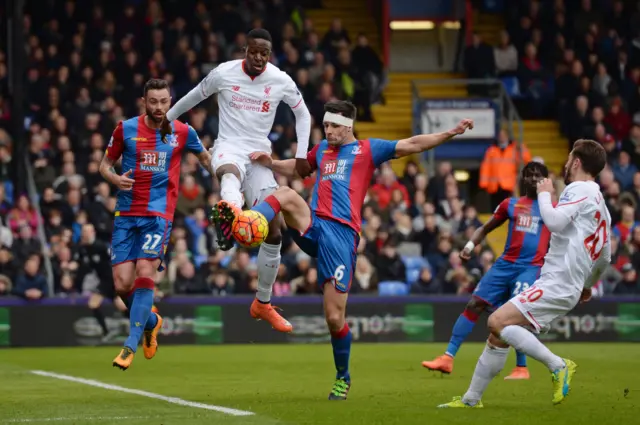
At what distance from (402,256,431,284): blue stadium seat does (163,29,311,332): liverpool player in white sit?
9.28 meters

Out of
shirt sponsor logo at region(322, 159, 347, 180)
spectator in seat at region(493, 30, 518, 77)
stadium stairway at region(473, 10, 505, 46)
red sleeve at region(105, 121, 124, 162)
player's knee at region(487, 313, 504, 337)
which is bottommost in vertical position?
player's knee at region(487, 313, 504, 337)

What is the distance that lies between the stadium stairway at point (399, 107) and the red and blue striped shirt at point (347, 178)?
45.7 feet

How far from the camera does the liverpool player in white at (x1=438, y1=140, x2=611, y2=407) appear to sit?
10336 millimetres

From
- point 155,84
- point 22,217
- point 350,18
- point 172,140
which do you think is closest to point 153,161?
point 172,140

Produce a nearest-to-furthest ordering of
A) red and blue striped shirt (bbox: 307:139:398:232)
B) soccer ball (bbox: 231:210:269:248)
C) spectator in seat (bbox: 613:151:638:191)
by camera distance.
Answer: soccer ball (bbox: 231:210:269:248) < red and blue striped shirt (bbox: 307:139:398:232) < spectator in seat (bbox: 613:151:638:191)

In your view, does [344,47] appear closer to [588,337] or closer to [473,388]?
[588,337]

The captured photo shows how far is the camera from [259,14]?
26797 mm

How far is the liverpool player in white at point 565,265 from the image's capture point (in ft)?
33.9

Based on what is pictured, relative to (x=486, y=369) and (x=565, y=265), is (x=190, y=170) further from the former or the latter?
(x=565, y=265)

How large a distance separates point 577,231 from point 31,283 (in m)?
11.6

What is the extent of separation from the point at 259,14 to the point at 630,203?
8597 mm

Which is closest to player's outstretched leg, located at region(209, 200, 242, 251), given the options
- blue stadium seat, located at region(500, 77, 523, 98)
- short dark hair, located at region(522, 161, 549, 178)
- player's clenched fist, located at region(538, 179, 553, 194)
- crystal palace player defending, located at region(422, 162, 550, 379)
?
player's clenched fist, located at region(538, 179, 553, 194)

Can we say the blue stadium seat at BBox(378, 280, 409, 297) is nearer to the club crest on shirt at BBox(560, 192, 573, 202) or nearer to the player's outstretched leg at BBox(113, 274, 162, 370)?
the player's outstretched leg at BBox(113, 274, 162, 370)

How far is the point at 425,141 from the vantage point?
37.8 ft
